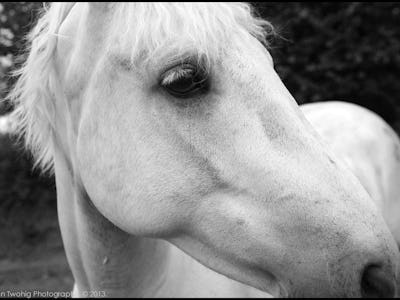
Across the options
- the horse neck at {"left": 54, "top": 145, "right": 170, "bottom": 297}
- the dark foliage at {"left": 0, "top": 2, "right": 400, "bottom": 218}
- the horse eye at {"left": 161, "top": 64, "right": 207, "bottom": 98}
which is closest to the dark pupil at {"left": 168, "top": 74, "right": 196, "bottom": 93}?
the horse eye at {"left": 161, "top": 64, "right": 207, "bottom": 98}

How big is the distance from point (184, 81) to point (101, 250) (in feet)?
2.29

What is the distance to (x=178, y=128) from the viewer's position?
110 cm

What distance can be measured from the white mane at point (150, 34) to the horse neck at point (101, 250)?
24cm

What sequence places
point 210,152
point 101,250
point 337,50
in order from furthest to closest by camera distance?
1. point 337,50
2. point 101,250
3. point 210,152

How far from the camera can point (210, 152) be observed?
1080mm

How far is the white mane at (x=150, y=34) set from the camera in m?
1.08

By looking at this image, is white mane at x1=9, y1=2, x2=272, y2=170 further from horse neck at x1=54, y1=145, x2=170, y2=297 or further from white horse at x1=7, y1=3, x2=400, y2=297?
horse neck at x1=54, y1=145, x2=170, y2=297

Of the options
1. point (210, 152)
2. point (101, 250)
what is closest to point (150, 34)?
point (210, 152)

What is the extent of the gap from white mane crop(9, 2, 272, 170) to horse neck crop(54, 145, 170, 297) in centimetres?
24

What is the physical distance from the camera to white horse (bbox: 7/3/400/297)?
978 mm

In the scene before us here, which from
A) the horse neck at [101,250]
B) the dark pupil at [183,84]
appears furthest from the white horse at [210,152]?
the horse neck at [101,250]

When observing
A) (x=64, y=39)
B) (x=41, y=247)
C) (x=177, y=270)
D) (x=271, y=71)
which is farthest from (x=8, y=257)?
(x=271, y=71)

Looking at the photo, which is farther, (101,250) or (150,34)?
(101,250)

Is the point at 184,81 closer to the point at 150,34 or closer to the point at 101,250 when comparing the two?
the point at 150,34
